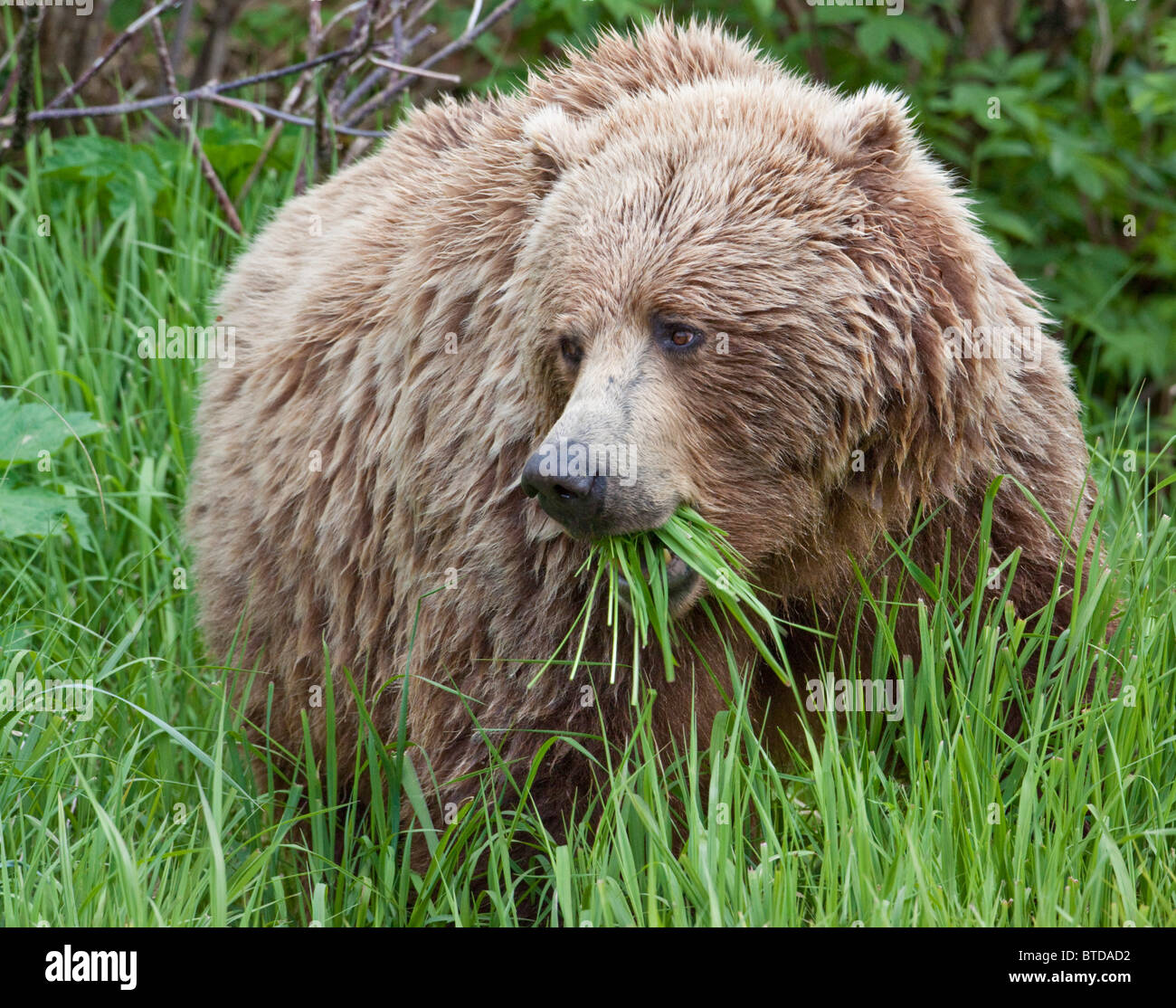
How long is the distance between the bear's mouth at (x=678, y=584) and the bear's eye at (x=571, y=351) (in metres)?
0.43

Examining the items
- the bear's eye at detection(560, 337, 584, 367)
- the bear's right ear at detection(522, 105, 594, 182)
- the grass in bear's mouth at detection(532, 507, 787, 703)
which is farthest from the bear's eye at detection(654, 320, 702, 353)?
the bear's right ear at detection(522, 105, 594, 182)

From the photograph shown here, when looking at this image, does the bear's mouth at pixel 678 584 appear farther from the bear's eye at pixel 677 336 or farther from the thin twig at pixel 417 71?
the thin twig at pixel 417 71

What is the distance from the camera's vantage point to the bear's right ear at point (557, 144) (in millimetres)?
3281

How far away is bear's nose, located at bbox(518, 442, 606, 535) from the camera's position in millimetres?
2715

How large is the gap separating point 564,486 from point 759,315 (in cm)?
59

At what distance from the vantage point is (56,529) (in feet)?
14.2

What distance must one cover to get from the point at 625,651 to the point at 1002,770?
942 mm

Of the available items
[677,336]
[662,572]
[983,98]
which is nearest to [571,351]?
[677,336]

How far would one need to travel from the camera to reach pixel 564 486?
2.73m

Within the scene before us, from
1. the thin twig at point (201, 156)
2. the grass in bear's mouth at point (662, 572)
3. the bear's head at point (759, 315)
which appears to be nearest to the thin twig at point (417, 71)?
the thin twig at point (201, 156)

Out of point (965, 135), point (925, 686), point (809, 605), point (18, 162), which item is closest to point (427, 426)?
point (809, 605)

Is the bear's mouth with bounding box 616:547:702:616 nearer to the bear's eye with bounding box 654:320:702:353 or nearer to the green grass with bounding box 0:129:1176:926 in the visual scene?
the green grass with bounding box 0:129:1176:926

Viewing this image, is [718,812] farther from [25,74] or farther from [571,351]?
[25,74]

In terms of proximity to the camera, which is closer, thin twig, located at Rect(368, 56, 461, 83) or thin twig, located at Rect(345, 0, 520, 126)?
thin twig, located at Rect(368, 56, 461, 83)
